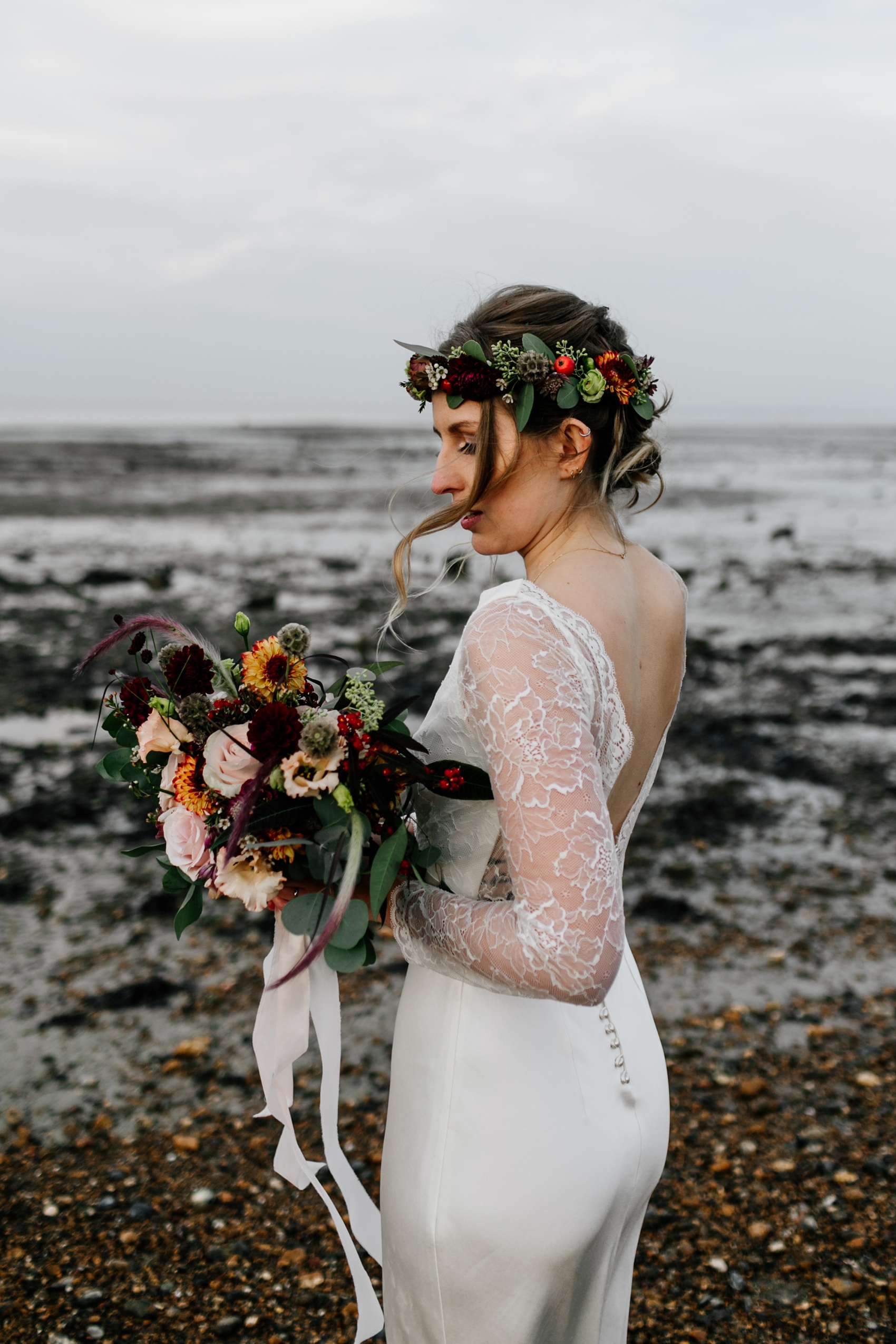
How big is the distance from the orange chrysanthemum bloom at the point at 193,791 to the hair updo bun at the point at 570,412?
65 cm

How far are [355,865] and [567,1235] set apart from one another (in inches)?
38.5

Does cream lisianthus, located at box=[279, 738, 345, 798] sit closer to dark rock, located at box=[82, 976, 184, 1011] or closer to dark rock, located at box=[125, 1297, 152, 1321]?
dark rock, located at box=[125, 1297, 152, 1321]

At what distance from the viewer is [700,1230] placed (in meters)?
4.04

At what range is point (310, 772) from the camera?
1863 millimetres

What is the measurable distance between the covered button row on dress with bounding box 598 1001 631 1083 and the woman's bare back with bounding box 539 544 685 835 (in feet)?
1.37

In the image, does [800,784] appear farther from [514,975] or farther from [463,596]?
[463,596]

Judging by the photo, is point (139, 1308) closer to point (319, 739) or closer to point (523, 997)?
point (523, 997)

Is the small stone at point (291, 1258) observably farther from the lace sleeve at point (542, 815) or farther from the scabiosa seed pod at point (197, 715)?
the scabiosa seed pod at point (197, 715)

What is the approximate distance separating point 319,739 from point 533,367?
91 cm

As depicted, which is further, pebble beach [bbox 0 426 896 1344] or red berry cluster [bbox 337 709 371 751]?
pebble beach [bbox 0 426 896 1344]

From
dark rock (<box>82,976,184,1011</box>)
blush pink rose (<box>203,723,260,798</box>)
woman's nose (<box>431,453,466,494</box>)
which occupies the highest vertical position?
woman's nose (<box>431,453,466,494</box>)

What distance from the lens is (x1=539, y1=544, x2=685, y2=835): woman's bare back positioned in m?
2.13

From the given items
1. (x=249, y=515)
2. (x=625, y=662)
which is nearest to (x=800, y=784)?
(x=625, y=662)

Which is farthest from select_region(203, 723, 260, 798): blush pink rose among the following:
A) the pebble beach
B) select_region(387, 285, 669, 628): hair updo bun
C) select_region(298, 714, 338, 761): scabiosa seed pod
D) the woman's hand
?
the pebble beach
